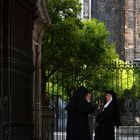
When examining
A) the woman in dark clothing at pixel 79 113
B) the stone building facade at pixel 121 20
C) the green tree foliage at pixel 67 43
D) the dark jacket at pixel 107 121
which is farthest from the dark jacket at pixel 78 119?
the stone building facade at pixel 121 20

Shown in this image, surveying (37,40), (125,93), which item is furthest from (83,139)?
(125,93)

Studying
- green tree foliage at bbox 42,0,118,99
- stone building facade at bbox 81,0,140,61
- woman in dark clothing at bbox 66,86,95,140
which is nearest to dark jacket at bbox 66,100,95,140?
woman in dark clothing at bbox 66,86,95,140

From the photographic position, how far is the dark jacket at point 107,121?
1617 centimetres

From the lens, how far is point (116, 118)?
16422 mm

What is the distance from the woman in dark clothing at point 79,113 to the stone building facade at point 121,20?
4509cm

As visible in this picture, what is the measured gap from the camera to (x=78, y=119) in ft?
52.1

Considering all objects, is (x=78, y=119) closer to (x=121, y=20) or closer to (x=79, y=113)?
(x=79, y=113)

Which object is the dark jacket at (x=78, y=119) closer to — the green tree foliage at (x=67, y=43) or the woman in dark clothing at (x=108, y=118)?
the woman in dark clothing at (x=108, y=118)

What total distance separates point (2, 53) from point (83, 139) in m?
3.74

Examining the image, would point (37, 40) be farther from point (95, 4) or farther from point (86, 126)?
point (95, 4)

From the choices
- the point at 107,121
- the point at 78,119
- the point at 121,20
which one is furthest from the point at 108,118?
the point at 121,20

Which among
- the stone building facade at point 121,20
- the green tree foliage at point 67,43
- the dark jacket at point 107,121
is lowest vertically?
the dark jacket at point 107,121

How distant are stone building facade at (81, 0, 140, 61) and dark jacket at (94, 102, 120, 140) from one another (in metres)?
44.5

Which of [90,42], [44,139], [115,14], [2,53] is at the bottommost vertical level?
[44,139]
